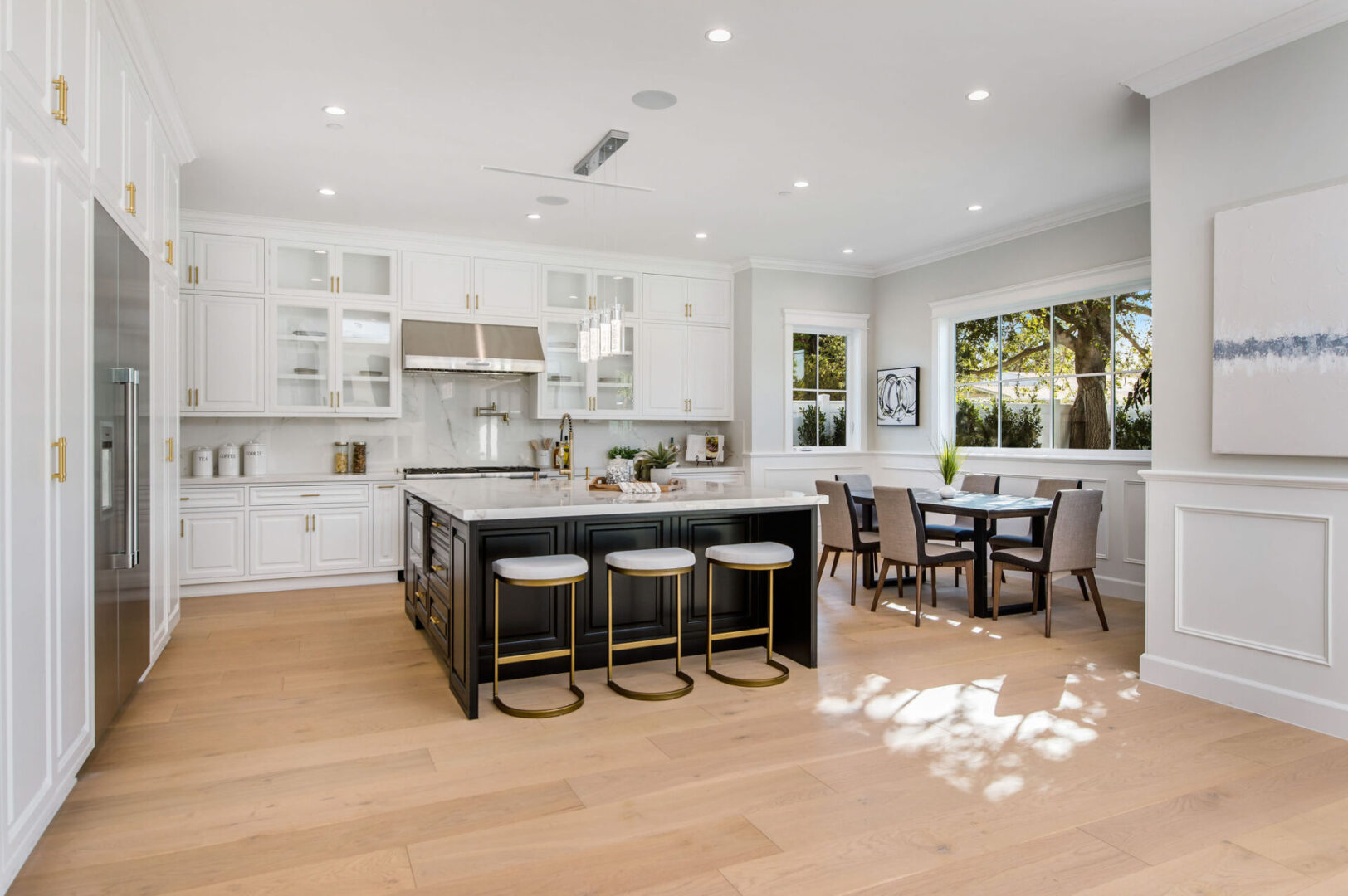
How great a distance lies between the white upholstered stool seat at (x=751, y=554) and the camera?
12.3ft

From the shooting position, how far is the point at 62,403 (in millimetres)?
2410

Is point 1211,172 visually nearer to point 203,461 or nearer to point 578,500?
point 578,500

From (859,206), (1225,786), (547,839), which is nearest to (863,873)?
(547,839)

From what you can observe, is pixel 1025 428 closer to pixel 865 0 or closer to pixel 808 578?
pixel 808 578

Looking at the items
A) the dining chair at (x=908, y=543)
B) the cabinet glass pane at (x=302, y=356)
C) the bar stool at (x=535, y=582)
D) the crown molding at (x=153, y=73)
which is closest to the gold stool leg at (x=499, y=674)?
the bar stool at (x=535, y=582)

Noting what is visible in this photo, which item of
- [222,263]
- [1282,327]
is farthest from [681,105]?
[222,263]

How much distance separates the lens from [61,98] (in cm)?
242

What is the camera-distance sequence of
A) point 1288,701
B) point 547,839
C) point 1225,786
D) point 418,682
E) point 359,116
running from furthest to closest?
1. point 359,116
2. point 418,682
3. point 1288,701
4. point 1225,786
5. point 547,839

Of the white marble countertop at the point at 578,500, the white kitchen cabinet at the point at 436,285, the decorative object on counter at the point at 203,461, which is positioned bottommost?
the white marble countertop at the point at 578,500

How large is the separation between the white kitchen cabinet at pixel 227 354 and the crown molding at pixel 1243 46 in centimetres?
582

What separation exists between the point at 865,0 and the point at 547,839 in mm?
3165

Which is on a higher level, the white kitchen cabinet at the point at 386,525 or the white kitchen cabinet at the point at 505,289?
the white kitchen cabinet at the point at 505,289

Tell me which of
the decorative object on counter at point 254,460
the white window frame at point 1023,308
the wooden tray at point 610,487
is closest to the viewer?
the wooden tray at point 610,487

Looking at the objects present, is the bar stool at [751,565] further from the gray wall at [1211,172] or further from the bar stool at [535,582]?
the gray wall at [1211,172]
